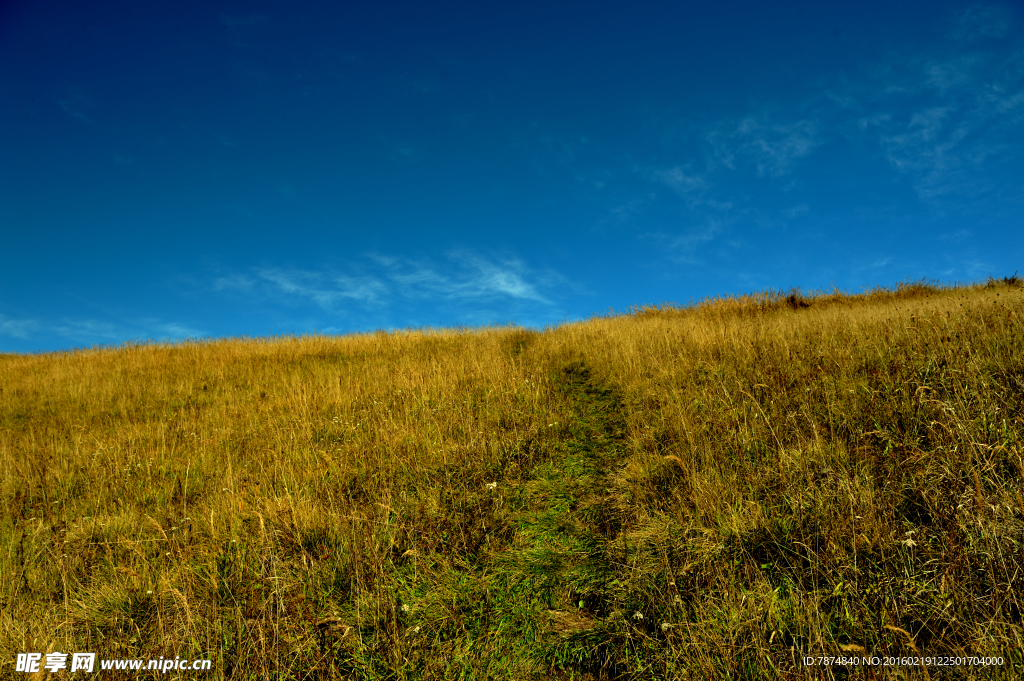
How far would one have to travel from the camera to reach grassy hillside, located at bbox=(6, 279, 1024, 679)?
2.83 m

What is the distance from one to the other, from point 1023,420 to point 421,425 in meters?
6.25

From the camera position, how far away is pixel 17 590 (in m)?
3.92

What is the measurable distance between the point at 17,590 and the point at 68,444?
4.42m

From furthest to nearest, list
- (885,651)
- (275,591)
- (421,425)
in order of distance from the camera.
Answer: (421,425)
(275,591)
(885,651)

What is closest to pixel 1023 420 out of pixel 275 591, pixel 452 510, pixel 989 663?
pixel 989 663

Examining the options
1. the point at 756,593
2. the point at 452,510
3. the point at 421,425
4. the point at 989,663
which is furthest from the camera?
the point at 421,425

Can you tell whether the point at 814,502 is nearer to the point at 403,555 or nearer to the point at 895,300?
the point at 403,555

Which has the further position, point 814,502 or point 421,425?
point 421,425

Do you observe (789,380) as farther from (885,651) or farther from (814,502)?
(885,651)

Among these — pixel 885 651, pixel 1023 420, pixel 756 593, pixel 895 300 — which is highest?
pixel 895 300

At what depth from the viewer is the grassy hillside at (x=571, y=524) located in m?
2.83

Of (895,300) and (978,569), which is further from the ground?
(895,300)

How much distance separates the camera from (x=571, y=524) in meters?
4.31

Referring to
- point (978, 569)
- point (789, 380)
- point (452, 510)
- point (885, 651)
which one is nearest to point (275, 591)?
point (452, 510)
